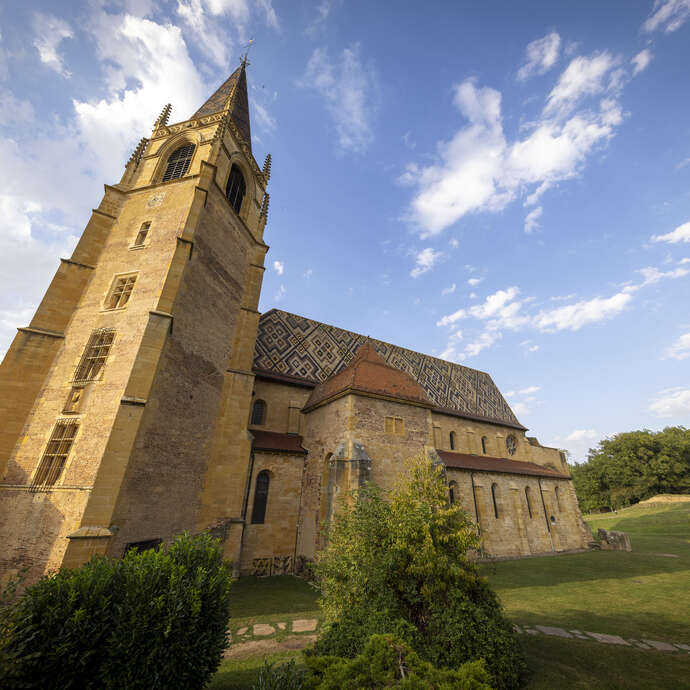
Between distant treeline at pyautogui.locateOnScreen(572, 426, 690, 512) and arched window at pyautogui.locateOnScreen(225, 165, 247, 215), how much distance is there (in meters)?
61.2

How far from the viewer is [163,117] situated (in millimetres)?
18859

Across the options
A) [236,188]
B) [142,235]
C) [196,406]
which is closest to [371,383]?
[196,406]

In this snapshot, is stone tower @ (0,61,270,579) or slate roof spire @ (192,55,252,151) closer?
stone tower @ (0,61,270,579)

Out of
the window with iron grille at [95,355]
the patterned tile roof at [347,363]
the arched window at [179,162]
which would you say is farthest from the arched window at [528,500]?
the arched window at [179,162]

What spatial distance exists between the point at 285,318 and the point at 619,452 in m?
56.7

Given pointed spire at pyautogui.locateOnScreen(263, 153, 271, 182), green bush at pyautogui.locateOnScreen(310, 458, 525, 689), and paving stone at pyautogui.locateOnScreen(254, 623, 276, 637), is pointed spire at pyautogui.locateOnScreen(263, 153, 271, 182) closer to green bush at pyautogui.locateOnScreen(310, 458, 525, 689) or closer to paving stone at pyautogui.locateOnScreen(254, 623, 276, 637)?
green bush at pyautogui.locateOnScreen(310, 458, 525, 689)

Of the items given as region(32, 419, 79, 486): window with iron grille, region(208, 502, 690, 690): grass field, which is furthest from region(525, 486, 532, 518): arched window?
region(32, 419, 79, 486): window with iron grille

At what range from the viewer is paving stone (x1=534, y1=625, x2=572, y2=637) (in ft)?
24.5

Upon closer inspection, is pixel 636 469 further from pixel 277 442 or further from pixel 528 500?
pixel 277 442

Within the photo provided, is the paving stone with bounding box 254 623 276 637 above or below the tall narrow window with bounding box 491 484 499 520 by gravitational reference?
below

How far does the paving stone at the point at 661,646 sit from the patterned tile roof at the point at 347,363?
11.9 m

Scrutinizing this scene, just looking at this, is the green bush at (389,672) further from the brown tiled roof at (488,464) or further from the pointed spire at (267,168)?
the pointed spire at (267,168)

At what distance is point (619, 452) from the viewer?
4941 centimetres

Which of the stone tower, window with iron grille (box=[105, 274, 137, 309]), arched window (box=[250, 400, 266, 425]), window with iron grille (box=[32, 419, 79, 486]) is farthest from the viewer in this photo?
arched window (box=[250, 400, 266, 425])
